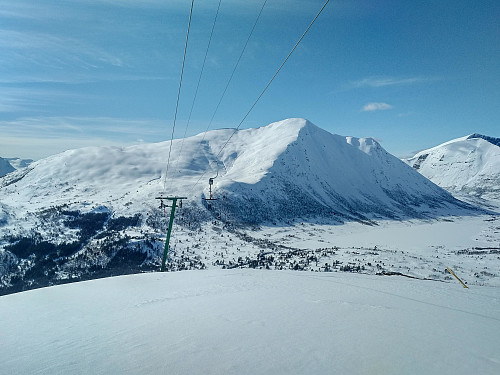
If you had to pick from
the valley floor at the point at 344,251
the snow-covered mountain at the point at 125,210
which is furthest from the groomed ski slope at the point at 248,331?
the snow-covered mountain at the point at 125,210

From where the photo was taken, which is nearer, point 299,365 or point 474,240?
point 299,365

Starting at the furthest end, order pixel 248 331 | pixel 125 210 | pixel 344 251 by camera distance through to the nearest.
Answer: pixel 125 210
pixel 344 251
pixel 248 331

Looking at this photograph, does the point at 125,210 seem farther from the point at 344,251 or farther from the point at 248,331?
the point at 248,331

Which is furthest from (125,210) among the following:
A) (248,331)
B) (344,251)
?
(248,331)

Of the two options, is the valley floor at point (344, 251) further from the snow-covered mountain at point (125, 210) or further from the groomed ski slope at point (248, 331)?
the groomed ski slope at point (248, 331)

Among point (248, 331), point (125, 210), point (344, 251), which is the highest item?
point (248, 331)

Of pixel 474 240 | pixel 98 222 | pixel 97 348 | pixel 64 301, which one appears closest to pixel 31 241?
pixel 98 222

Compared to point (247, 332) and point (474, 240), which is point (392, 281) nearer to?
point (247, 332)

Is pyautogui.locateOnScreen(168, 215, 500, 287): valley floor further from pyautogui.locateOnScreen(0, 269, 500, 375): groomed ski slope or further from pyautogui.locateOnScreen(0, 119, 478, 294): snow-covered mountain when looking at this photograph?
pyautogui.locateOnScreen(0, 269, 500, 375): groomed ski slope
